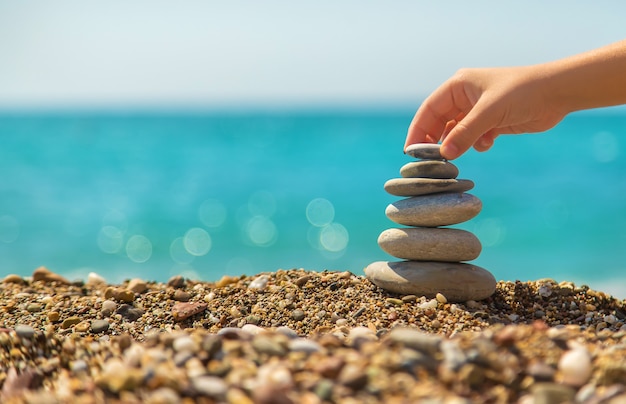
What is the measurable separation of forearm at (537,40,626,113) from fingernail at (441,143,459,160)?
68cm

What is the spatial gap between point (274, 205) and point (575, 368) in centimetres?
1615

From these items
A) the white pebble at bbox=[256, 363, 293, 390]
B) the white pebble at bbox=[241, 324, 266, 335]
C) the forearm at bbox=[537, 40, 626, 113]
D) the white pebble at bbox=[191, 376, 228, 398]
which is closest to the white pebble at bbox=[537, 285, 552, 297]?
the forearm at bbox=[537, 40, 626, 113]

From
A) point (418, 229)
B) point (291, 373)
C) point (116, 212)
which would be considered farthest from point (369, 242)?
point (291, 373)

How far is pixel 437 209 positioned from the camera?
3916mm

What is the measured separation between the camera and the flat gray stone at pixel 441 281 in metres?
3.83

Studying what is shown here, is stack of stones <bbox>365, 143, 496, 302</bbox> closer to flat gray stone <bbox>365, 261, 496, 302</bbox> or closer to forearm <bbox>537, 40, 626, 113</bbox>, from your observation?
flat gray stone <bbox>365, 261, 496, 302</bbox>

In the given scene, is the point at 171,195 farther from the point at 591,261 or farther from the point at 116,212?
the point at 591,261

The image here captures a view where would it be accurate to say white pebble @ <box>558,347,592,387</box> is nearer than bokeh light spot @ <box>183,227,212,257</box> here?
Yes

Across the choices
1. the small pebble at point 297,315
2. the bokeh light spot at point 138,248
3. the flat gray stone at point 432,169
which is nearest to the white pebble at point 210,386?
the small pebble at point 297,315

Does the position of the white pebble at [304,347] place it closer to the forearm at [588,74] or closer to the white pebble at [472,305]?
the white pebble at [472,305]

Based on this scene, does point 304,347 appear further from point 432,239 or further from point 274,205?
point 274,205

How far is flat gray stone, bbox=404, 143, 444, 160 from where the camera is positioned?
158 inches

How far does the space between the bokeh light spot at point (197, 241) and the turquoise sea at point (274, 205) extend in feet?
0.12

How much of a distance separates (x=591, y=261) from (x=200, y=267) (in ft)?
25.2
